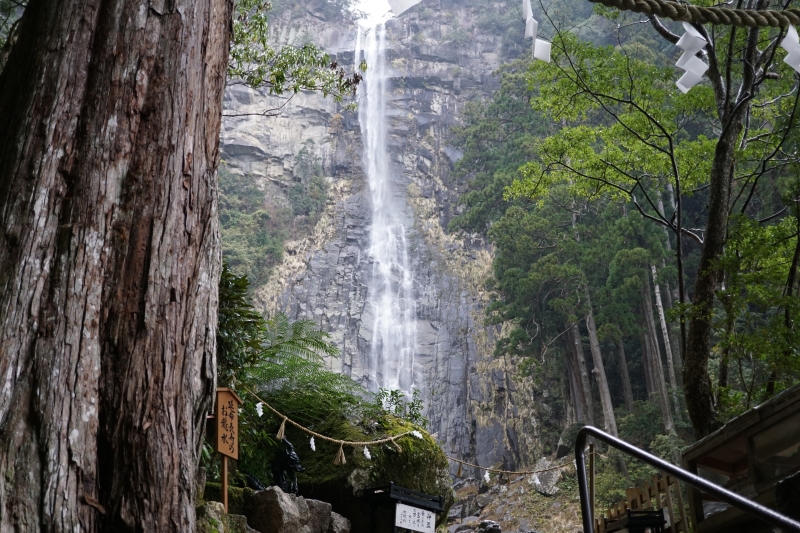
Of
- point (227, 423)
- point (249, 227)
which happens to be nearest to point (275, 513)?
point (227, 423)

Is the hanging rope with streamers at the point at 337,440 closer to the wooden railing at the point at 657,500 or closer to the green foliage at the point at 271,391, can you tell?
the green foliage at the point at 271,391

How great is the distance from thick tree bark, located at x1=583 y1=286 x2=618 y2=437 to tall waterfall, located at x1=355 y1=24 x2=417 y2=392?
760cm

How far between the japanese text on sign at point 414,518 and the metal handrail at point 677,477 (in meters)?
3.45

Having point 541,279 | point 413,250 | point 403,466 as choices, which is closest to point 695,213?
point 541,279

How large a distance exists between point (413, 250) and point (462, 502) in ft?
38.6

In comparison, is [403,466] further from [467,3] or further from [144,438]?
[467,3]

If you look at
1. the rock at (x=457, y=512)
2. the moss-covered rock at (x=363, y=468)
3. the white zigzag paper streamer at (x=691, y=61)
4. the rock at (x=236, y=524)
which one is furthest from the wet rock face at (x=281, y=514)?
the rock at (x=457, y=512)

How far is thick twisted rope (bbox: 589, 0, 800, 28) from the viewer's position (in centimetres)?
263

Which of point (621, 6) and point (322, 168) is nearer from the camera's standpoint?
point (621, 6)

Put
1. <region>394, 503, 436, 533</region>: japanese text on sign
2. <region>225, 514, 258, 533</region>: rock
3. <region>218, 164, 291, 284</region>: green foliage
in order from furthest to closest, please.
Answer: <region>218, 164, 291, 284</region>: green foliage < <region>394, 503, 436, 533</region>: japanese text on sign < <region>225, 514, 258, 533</region>: rock

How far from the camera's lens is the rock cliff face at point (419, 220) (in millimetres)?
20703

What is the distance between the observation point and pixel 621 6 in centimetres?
260

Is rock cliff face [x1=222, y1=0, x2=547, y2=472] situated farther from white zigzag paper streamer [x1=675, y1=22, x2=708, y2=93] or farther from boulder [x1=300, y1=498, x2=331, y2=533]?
white zigzag paper streamer [x1=675, y1=22, x2=708, y2=93]

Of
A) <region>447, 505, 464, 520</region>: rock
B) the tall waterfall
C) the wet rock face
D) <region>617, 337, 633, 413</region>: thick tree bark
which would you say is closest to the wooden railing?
the wet rock face
